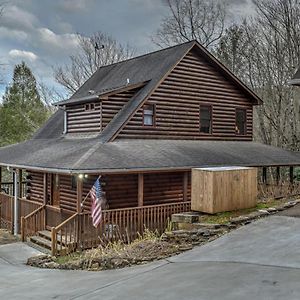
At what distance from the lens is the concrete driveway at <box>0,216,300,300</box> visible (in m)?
7.23

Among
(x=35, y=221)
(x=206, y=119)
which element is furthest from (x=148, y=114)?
(x=35, y=221)

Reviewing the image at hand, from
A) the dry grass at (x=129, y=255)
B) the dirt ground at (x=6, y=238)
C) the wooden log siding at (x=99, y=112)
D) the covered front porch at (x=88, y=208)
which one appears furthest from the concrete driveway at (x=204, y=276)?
the wooden log siding at (x=99, y=112)

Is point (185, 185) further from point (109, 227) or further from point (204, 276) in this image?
point (204, 276)

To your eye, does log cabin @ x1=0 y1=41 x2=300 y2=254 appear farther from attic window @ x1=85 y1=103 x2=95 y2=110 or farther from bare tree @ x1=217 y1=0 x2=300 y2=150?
bare tree @ x1=217 y1=0 x2=300 y2=150

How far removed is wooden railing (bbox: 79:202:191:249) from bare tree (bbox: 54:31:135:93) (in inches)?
1097

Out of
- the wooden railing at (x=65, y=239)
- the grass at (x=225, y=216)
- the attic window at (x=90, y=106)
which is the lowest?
the wooden railing at (x=65, y=239)

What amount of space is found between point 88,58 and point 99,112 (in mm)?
24963

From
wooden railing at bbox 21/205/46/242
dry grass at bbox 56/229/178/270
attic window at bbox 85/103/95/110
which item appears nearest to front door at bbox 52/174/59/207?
wooden railing at bbox 21/205/46/242

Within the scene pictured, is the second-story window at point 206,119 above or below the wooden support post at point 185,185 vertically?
above

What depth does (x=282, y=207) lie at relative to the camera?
14195mm

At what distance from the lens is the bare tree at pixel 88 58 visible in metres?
41.1

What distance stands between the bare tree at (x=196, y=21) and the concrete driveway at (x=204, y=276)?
27177mm

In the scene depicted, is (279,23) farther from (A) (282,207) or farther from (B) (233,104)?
(A) (282,207)

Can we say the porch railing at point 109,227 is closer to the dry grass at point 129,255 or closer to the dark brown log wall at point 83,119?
the dry grass at point 129,255
